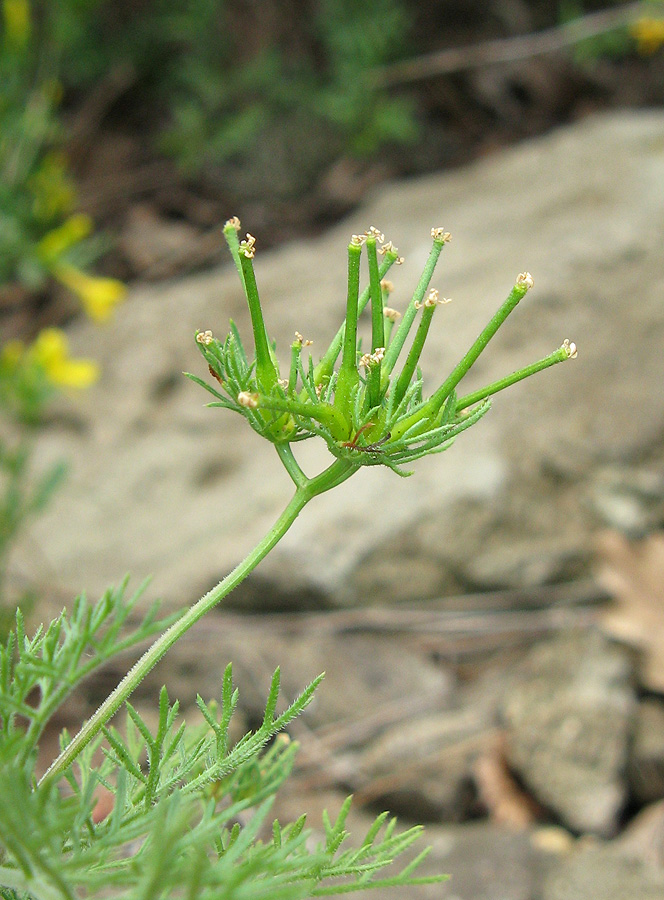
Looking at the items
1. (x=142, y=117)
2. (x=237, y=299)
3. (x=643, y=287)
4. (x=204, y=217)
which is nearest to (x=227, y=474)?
(x=237, y=299)

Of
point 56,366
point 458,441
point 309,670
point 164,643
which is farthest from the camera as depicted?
point 56,366

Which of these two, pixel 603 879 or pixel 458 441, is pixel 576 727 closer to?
pixel 603 879

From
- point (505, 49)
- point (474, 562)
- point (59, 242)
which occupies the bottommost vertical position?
point (474, 562)

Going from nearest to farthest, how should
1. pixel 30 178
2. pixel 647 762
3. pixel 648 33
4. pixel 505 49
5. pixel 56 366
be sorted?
1. pixel 647 762
2. pixel 56 366
3. pixel 648 33
4. pixel 30 178
5. pixel 505 49

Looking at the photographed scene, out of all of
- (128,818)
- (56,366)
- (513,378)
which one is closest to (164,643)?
(128,818)

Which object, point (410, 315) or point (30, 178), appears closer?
point (410, 315)

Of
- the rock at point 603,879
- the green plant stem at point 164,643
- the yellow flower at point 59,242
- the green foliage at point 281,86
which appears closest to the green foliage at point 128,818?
the green plant stem at point 164,643

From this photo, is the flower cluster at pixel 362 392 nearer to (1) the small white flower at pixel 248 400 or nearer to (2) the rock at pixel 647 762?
(1) the small white flower at pixel 248 400

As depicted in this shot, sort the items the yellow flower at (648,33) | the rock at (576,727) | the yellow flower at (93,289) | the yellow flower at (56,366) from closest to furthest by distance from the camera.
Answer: the rock at (576,727), the yellow flower at (56,366), the yellow flower at (93,289), the yellow flower at (648,33)
